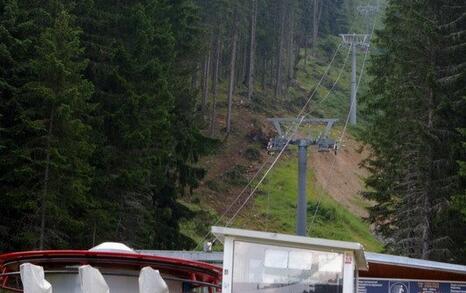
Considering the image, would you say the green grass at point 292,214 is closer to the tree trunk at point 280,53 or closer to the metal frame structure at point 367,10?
the tree trunk at point 280,53

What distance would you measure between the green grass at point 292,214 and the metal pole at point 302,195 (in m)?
14.1

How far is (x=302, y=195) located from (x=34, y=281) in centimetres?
2033

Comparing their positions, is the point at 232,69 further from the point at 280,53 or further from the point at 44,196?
the point at 44,196

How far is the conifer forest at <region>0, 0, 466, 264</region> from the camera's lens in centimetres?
2441

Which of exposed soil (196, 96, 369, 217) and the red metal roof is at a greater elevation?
exposed soil (196, 96, 369, 217)

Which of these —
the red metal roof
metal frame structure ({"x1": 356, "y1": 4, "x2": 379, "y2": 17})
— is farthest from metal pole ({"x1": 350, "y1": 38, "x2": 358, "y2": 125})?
the red metal roof

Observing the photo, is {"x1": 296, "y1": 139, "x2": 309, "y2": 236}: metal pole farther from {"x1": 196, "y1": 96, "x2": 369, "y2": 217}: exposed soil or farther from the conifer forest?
{"x1": 196, "y1": 96, "x2": 369, "y2": 217}: exposed soil

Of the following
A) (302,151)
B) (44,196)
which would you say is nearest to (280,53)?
(302,151)

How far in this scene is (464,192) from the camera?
24.6 meters

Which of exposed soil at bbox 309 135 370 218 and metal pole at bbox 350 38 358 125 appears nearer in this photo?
exposed soil at bbox 309 135 370 218

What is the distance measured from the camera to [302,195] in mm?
30266

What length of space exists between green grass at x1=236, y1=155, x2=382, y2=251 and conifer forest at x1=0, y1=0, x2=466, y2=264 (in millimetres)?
10754

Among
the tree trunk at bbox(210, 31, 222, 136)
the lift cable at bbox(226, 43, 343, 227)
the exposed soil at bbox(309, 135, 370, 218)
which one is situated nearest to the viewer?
the lift cable at bbox(226, 43, 343, 227)

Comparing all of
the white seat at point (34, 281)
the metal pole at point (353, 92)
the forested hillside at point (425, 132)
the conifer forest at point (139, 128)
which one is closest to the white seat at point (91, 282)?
the white seat at point (34, 281)
